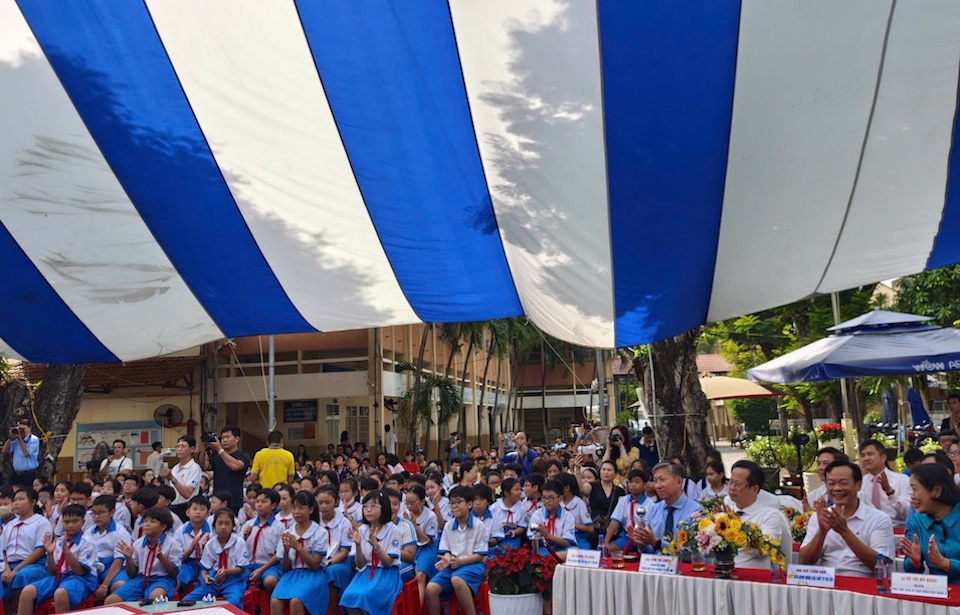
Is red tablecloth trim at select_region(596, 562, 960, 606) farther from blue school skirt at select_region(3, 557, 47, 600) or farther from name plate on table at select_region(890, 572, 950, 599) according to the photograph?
blue school skirt at select_region(3, 557, 47, 600)

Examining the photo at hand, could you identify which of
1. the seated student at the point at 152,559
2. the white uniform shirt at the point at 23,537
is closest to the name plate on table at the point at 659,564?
the seated student at the point at 152,559

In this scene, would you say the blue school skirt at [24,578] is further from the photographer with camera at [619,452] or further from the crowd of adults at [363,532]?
the photographer with camera at [619,452]

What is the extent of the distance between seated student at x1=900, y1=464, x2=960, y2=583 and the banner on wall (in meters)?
17.9

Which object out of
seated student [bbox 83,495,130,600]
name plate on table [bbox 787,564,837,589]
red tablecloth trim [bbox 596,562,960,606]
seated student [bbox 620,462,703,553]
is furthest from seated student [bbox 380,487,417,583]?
name plate on table [bbox 787,564,837,589]

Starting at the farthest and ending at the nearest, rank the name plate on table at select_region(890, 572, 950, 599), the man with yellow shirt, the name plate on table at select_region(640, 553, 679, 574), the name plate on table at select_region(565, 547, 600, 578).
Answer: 1. the man with yellow shirt
2. the name plate on table at select_region(565, 547, 600, 578)
3. the name plate on table at select_region(640, 553, 679, 574)
4. the name plate on table at select_region(890, 572, 950, 599)

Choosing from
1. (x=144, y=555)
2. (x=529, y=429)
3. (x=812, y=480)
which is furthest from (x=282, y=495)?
(x=529, y=429)

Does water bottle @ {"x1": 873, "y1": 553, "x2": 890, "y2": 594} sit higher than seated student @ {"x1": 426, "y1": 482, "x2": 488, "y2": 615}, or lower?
higher

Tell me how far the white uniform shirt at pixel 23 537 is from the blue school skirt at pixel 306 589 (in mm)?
2165

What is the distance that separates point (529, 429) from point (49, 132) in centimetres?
4429

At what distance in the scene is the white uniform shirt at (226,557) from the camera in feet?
20.6

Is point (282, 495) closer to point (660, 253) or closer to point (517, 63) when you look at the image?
point (660, 253)

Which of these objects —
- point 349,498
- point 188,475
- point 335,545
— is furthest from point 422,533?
point 188,475

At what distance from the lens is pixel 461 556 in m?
6.28

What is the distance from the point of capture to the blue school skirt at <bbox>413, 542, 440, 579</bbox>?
21.1 feet
